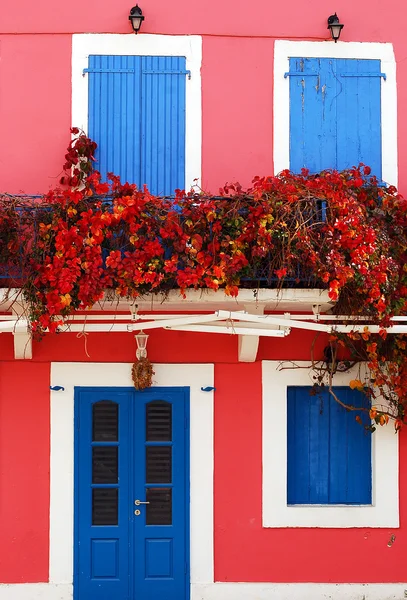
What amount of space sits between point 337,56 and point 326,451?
4.46 m

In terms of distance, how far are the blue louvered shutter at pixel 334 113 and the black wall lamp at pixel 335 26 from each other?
0.90ft

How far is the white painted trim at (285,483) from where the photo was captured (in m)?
8.21

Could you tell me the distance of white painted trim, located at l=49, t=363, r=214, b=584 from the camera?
8141 mm

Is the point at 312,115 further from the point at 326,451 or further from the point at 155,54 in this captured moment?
the point at 326,451

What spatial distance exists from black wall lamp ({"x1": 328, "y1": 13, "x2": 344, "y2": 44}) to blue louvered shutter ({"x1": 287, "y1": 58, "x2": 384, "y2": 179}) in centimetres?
27

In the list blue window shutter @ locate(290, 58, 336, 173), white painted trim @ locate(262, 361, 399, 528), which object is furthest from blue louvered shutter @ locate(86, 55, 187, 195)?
white painted trim @ locate(262, 361, 399, 528)

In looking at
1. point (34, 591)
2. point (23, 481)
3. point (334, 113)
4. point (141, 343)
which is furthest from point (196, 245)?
point (34, 591)

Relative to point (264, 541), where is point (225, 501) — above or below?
above

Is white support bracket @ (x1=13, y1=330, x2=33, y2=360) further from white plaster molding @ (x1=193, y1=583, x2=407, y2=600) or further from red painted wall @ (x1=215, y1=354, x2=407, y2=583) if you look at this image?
white plaster molding @ (x1=193, y1=583, x2=407, y2=600)

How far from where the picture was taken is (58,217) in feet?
23.1

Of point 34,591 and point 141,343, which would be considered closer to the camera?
point 141,343

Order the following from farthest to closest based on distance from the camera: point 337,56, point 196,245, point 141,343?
point 337,56 < point 141,343 < point 196,245

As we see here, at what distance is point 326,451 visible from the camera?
27.7ft

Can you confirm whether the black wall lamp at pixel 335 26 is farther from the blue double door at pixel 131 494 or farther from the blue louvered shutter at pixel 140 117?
the blue double door at pixel 131 494
